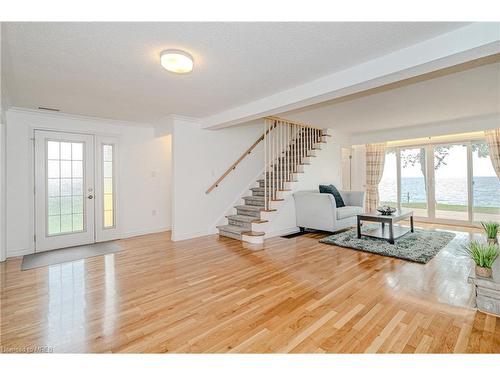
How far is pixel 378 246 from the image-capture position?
13.1 feet

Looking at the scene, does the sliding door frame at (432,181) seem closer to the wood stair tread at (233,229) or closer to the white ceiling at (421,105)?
the white ceiling at (421,105)

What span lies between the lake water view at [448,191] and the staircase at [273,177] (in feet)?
8.93

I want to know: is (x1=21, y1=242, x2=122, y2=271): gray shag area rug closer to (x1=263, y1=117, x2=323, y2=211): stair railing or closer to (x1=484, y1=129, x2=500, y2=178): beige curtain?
(x1=263, y1=117, x2=323, y2=211): stair railing

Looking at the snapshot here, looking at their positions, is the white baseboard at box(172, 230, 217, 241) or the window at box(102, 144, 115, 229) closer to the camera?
the white baseboard at box(172, 230, 217, 241)

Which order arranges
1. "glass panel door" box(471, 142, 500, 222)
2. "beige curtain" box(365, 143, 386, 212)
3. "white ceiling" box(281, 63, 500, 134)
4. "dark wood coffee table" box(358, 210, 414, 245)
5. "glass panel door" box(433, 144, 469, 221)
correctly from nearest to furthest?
1. "white ceiling" box(281, 63, 500, 134)
2. "dark wood coffee table" box(358, 210, 414, 245)
3. "glass panel door" box(471, 142, 500, 222)
4. "glass panel door" box(433, 144, 469, 221)
5. "beige curtain" box(365, 143, 386, 212)

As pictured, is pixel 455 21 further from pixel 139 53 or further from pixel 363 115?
pixel 363 115

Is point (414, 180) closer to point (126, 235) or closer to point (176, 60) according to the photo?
point (176, 60)

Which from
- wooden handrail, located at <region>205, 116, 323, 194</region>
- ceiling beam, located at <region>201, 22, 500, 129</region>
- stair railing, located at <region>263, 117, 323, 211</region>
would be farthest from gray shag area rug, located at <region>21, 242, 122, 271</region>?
ceiling beam, located at <region>201, 22, 500, 129</region>

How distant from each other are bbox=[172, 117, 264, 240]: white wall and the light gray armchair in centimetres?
153

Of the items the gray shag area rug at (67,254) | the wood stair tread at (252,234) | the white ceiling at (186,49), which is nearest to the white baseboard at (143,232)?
the gray shag area rug at (67,254)

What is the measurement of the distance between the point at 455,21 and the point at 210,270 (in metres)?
3.45

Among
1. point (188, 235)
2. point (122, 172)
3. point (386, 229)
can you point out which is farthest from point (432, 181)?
point (122, 172)

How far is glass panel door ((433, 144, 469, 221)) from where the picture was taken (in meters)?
5.84
